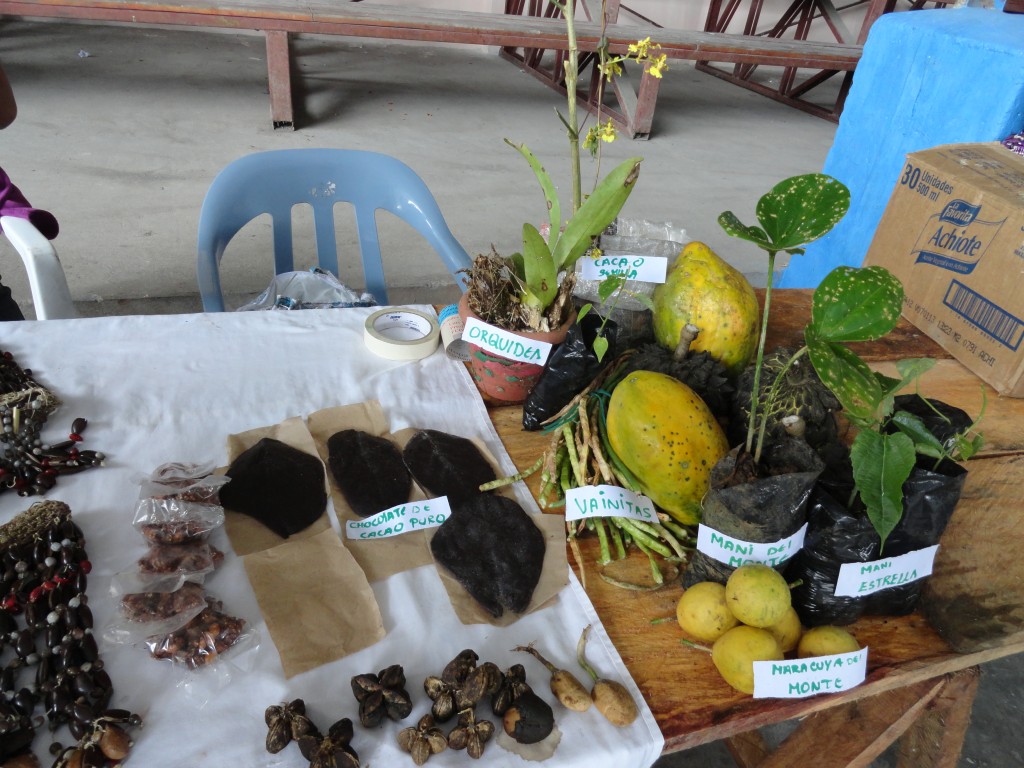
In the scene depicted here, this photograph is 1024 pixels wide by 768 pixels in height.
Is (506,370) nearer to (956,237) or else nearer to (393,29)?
(956,237)

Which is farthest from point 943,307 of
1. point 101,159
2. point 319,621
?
point 101,159

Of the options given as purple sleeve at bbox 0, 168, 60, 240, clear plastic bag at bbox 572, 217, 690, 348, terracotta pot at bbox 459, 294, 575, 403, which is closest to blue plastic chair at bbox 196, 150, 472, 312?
purple sleeve at bbox 0, 168, 60, 240

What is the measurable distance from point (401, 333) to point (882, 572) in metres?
0.89

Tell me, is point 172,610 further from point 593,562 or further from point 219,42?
point 219,42

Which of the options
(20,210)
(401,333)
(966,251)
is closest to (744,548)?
(401,333)

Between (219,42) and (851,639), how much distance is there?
21.1 feet

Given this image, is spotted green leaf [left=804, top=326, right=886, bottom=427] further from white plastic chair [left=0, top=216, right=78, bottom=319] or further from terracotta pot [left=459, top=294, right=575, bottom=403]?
white plastic chair [left=0, top=216, right=78, bottom=319]

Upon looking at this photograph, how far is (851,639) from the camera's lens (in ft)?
2.52

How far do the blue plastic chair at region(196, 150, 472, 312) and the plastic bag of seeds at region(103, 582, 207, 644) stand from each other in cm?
102

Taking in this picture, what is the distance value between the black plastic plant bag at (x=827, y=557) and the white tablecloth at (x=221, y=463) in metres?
0.24

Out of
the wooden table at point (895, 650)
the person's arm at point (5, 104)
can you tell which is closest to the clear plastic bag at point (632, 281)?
the wooden table at point (895, 650)

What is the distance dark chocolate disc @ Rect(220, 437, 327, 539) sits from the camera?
907 mm

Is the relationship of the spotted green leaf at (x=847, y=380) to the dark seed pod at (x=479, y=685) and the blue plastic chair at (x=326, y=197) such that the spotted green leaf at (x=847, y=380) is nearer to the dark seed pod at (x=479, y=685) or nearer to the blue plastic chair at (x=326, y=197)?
the dark seed pod at (x=479, y=685)

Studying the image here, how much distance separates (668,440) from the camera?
90 centimetres
